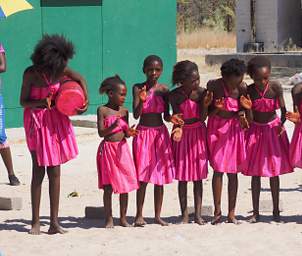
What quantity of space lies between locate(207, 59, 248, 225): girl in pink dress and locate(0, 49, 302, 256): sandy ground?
16.5 inches

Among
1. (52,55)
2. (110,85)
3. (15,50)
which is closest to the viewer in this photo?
(52,55)

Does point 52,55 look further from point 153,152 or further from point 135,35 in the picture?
point 135,35

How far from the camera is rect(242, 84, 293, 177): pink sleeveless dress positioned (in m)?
7.30

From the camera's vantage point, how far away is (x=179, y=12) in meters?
53.9

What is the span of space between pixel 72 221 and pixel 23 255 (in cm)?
135

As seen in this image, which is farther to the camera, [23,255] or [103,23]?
[103,23]

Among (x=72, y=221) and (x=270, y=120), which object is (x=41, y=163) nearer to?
(x=72, y=221)

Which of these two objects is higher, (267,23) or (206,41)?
(267,23)

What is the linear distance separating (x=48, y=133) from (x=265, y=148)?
1.83 metres

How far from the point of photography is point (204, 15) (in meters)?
53.5

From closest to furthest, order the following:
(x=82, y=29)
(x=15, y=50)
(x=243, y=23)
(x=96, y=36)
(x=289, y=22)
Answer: (x=15, y=50)
(x=82, y=29)
(x=96, y=36)
(x=289, y=22)
(x=243, y=23)

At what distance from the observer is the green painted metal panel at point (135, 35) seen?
570 inches

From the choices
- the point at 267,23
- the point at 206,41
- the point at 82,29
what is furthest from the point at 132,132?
the point at 206,41

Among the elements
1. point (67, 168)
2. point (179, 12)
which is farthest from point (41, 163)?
point (179, 12)
